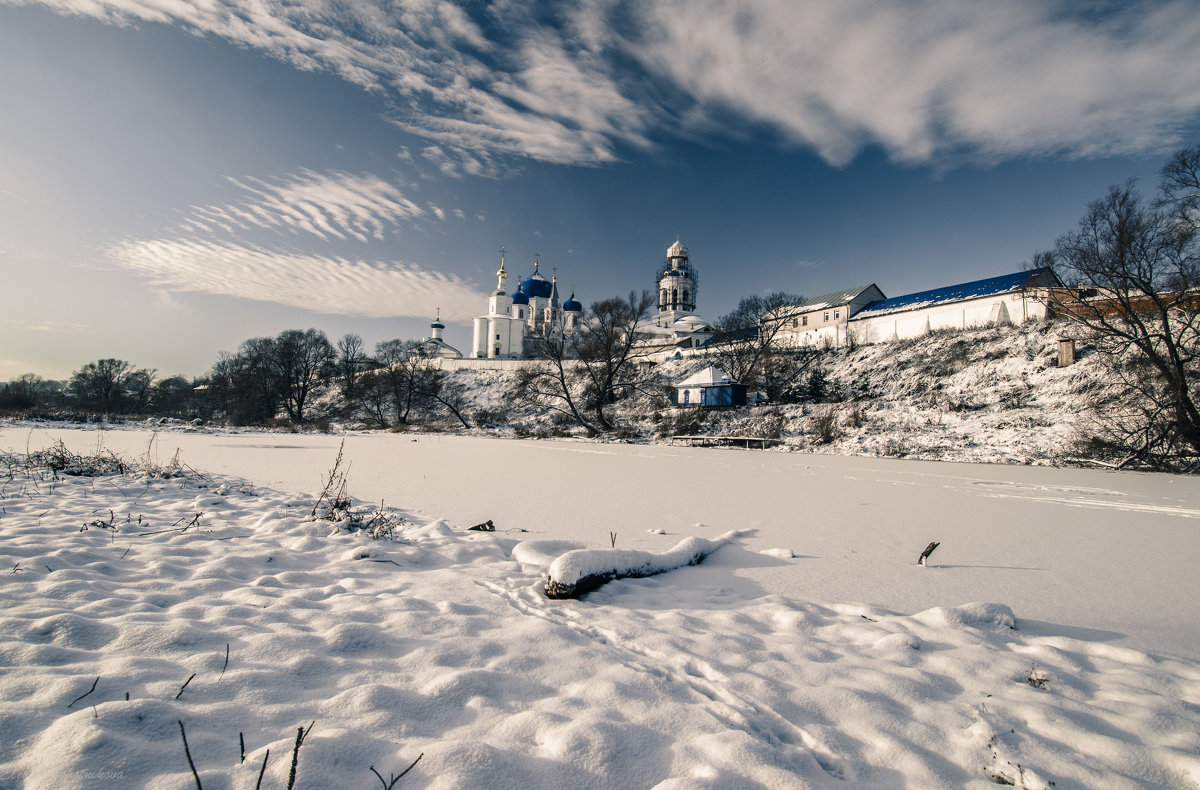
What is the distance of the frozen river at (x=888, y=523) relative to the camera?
349 cm

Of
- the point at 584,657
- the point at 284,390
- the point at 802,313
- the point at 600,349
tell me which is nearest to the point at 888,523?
the point at 584,657

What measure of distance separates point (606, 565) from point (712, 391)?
82.9 feet

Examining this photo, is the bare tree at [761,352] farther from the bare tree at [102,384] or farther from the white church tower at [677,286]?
the bare tree at [102,384]

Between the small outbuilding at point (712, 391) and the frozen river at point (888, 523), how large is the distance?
49.7ft

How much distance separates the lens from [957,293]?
32.5 meters

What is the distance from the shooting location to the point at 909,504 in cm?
732

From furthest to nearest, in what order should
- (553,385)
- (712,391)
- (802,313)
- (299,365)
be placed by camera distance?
(299,365) → (802,313) → (553,385) → (712,391)

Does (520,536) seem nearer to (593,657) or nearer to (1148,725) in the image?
(593,657)

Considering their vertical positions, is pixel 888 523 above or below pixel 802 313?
below

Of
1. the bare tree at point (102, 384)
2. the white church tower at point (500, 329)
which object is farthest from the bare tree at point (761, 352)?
the bare tree at point (102, 384)

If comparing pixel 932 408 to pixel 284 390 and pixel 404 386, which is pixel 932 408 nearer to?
pixel 404 386

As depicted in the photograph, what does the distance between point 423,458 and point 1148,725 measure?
13946 millimetres

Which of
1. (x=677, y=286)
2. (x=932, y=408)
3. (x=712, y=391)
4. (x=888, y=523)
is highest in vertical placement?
(x=677, y=286)

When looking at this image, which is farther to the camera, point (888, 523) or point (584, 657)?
point (888, 523)
